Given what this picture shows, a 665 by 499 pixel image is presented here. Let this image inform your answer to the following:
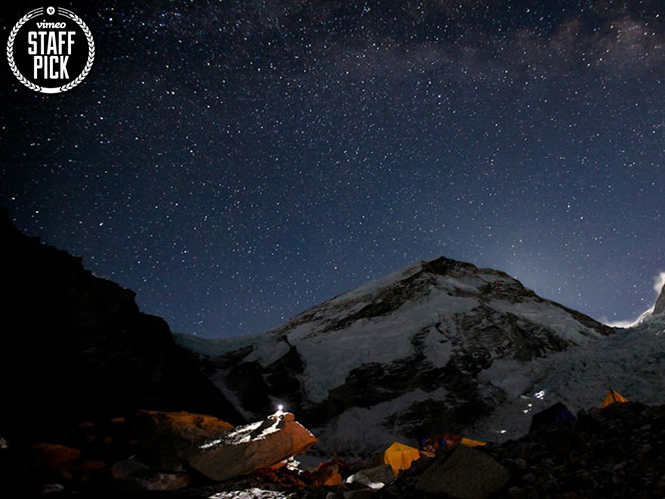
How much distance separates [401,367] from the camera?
38188 mm

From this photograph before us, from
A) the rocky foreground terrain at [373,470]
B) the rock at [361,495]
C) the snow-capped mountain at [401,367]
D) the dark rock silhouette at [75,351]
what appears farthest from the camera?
the snow-capped mountain at [401,367]

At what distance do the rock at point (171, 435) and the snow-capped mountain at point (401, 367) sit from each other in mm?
21518

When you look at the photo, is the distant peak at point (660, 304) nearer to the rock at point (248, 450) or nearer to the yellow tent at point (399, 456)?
the yellow tent at point (399, 456)

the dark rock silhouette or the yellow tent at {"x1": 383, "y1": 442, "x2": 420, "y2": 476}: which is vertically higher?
the dark rock silhouette

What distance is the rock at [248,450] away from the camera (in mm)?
8023

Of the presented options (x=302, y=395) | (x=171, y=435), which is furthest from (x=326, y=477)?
(x=302, y=395)

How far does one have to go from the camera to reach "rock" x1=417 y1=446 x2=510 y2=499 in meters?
3.85

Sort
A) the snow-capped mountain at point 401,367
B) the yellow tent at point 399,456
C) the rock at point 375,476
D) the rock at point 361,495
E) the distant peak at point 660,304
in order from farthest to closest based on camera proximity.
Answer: the distant peak at point 660,304, the snow-capped mountain at point 401,367, the yellow tent at point 399,456, the rock at point 375,476, the rock at point 361,495

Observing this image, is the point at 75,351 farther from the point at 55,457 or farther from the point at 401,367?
the point at 401,367

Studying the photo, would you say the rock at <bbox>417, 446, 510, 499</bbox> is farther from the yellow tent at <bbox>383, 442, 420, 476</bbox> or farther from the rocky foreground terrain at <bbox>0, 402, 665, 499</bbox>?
the yellow tent at <bbox>383, 442, 420, 476</bbox>

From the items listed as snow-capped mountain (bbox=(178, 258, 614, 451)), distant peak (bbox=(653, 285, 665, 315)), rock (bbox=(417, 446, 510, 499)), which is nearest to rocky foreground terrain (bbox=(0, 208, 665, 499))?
rock (bbox=(417, 446, 510, 499))

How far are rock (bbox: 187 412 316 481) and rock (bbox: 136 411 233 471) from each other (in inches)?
28.9

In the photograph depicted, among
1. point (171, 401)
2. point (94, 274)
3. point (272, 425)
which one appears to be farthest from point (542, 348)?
point (94, 274)

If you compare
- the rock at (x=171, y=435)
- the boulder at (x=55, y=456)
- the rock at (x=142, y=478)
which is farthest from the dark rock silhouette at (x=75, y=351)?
the rock at (x=142, y=478)
